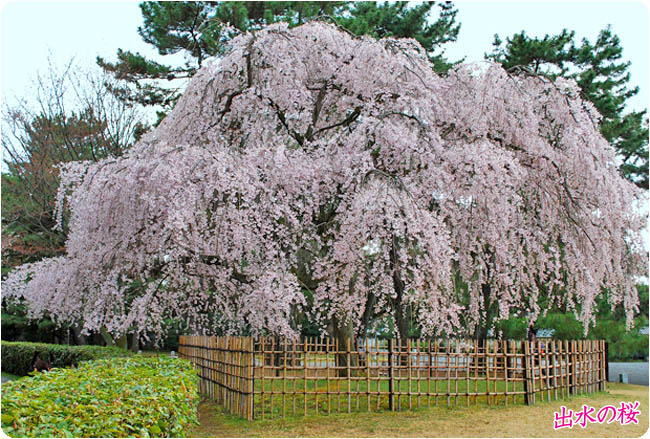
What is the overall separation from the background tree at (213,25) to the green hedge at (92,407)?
11.4 m

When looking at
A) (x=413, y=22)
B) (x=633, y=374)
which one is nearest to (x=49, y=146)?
(x=413, y=22)

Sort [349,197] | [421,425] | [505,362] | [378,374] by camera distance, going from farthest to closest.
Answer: [505,362], [349,197], [378,374], [421,425]

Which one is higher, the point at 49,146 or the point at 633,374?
the point at 49,146

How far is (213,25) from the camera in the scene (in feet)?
47.6

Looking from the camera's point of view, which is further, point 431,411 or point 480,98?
point 480,98

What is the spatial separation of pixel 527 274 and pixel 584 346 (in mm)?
2498

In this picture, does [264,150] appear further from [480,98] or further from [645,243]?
[645,243]

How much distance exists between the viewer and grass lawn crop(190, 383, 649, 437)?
6.62 m

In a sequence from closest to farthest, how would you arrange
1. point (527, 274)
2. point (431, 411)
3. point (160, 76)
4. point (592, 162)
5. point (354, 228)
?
point (354, 228) → point (431, 411) → point (592, 162) → point (527, 274) → point (160, 76)

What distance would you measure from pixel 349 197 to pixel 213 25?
841cm

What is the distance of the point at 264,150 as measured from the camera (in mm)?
8195

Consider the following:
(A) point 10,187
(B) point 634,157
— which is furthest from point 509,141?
(A) point 10,187

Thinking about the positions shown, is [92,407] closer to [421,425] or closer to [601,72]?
[421,425]

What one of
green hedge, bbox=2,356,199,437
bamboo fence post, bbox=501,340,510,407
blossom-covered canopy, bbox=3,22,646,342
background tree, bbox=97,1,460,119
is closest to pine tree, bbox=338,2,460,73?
background tree, bbox=97,1,460,119
